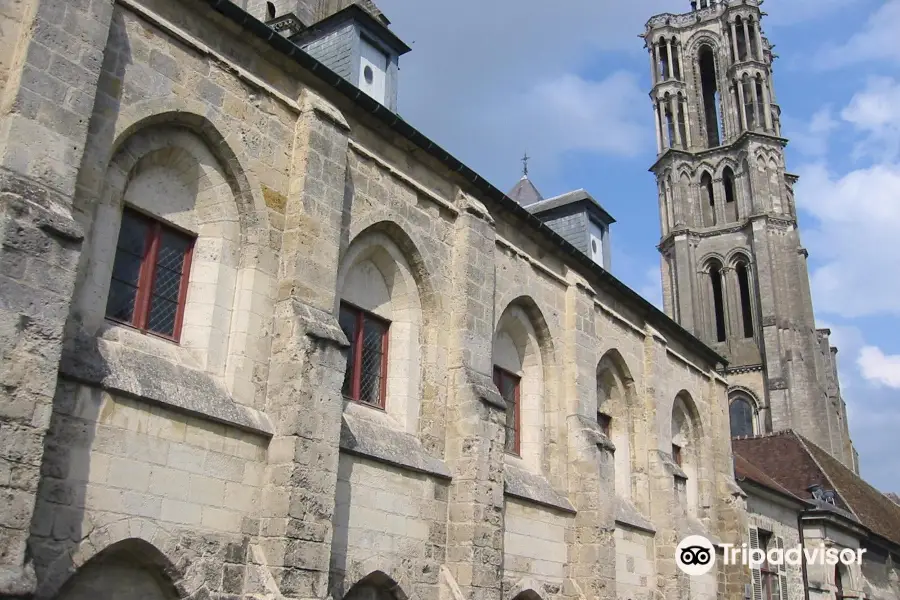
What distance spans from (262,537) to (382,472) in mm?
1964

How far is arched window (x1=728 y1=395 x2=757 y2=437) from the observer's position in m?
45.0

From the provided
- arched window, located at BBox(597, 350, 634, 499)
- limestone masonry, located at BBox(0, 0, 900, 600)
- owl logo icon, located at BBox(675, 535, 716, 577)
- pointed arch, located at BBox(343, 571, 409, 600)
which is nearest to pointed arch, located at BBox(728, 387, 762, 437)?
limestone masonry, located at BBox(0, 0, 900, 600)

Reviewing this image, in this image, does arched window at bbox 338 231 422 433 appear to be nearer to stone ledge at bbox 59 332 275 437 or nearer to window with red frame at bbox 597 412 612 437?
stone ledge at bbox 59 332 275 437

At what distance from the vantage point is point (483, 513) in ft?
35.6

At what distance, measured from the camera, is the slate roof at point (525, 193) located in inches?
878

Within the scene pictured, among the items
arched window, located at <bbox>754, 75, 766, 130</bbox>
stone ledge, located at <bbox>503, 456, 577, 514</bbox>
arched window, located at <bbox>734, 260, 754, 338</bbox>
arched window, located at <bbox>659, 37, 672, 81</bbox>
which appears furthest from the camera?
arched window, located at <bbox>659, 37, 672, 81</bbox>

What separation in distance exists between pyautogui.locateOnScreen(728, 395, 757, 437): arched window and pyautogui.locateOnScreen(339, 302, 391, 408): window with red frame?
37354 mm

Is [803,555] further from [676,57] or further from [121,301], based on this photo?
[676,57]

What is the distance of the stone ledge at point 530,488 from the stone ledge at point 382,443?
64.1 inches

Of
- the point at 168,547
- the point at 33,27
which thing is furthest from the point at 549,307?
the point at 33,27

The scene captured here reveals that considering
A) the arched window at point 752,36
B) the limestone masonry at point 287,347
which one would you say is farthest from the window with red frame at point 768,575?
the arched window at point 752,36

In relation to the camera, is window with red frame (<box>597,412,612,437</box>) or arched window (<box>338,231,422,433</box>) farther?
window with red frame (<box>597,412,612,437</box>)

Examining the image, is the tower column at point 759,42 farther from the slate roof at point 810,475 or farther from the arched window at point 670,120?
the slate roof at point 810,475

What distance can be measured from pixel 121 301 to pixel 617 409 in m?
10.6
